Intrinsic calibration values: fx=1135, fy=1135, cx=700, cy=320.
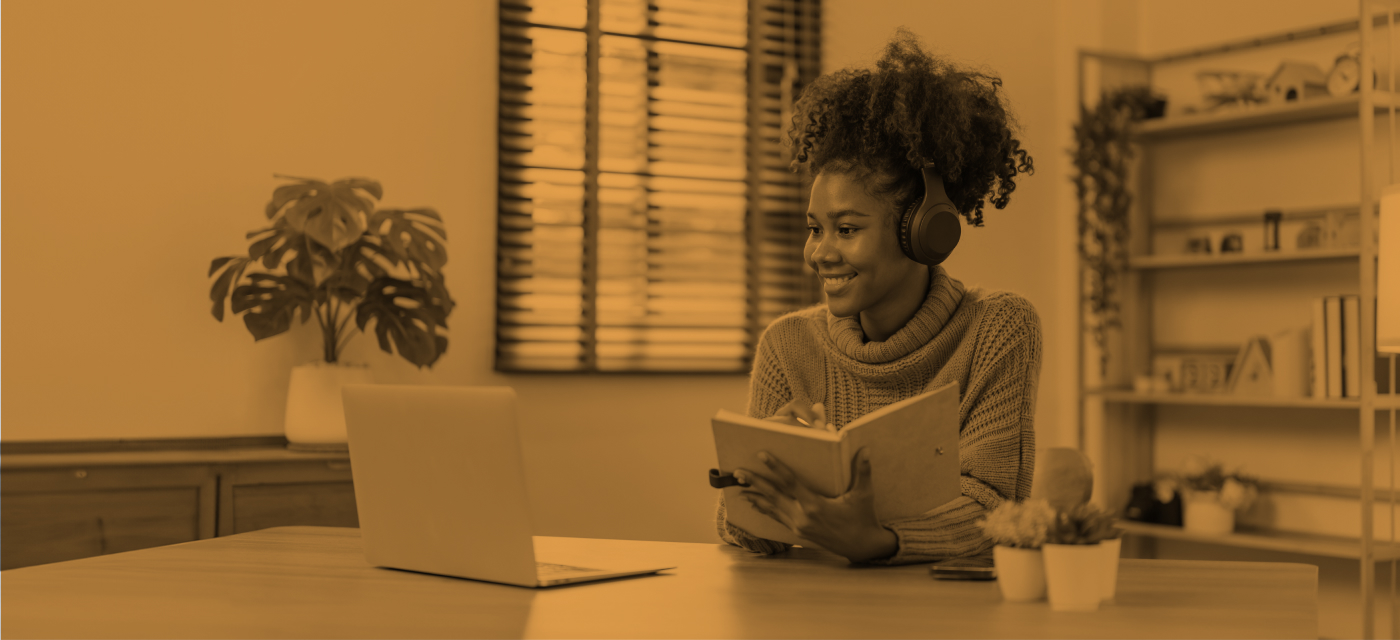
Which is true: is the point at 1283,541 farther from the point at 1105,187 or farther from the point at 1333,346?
the point at 1105,187

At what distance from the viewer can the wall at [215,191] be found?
8.62 ft

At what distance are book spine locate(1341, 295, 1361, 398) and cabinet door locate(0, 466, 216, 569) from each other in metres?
2.93

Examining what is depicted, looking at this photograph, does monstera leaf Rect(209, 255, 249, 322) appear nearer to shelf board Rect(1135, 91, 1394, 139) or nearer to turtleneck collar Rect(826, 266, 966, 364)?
turtleneck collar Rect(826, 266, 966, 364)

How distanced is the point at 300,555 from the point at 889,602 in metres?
0.75

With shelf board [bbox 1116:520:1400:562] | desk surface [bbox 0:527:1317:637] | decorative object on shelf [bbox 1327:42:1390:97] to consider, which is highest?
decorative object on shelf [bbox 1327:42:1390:97]

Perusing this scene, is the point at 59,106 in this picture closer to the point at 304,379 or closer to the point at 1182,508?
the point at 304,379

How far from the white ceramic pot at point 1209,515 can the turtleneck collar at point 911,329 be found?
2103mm

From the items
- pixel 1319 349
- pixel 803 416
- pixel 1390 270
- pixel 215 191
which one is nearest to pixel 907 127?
pixel 803 416

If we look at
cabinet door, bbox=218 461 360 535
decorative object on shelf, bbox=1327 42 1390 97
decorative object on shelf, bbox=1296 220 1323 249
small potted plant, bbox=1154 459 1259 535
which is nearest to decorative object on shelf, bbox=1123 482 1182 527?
small potted plant, bbox=1154 459 1259 535

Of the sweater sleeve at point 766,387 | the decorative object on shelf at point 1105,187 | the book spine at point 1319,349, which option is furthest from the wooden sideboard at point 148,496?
the book spine at point 1319,349

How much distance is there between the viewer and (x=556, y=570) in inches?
51.0

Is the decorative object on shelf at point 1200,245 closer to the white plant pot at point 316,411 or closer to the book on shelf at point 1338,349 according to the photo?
the book on shelf at point 1338,349

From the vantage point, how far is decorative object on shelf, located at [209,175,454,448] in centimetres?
254

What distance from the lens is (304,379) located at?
2623 millimetres
